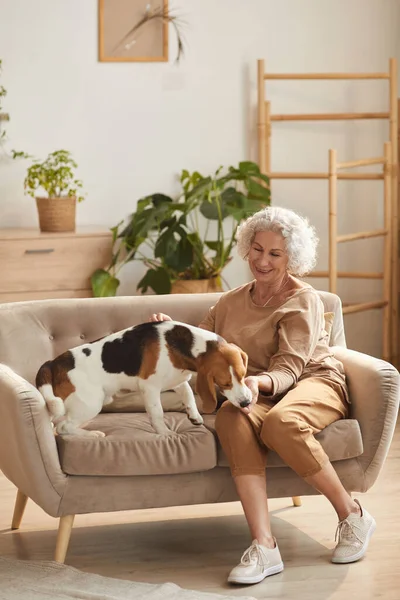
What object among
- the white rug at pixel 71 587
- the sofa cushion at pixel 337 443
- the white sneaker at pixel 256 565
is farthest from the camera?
the sofa cushion at pixel 337 443

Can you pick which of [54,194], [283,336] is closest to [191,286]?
[54,194]

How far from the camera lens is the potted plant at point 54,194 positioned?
15.6 feet

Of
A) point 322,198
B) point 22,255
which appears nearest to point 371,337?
point 322,198

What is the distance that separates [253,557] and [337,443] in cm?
41

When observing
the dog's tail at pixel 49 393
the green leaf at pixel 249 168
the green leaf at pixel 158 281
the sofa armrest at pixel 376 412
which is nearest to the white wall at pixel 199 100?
the green leaf at pixel 249 168

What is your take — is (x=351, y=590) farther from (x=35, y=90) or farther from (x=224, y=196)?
(x=35, y=90)

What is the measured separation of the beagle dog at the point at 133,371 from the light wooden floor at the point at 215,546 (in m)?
0.42

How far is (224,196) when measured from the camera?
4.90 metres

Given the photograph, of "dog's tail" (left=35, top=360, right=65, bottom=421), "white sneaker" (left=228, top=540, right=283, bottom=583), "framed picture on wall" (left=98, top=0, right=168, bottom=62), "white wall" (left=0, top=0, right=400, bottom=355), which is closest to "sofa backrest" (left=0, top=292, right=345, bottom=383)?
Result: "dog's tail" (left=35, top=360, right=65, bottom=421)

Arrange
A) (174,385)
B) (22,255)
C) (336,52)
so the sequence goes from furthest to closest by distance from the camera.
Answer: (336,52) < (22,255) < (174,385)

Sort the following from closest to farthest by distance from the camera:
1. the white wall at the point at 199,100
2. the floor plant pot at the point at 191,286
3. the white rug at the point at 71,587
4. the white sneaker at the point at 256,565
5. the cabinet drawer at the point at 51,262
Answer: the white rug at the point at 71,587 → the white sneaker at the point at 256,565 → the cabinet drawer at the point at 51,262 → the floor plant pot at the point at 191,286 → the white wall at the point at 199,100

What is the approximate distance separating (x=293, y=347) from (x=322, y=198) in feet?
8.69

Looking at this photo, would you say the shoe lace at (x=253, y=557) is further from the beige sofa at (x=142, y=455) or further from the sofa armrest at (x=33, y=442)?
the sofa armrest at (x=33, y=442)

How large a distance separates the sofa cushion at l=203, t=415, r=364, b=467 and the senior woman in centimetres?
3
